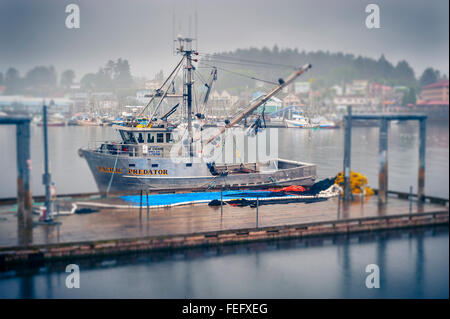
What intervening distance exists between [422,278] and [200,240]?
9039mm

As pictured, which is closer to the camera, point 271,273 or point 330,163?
point 271,273

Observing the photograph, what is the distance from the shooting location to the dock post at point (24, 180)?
18453 mm

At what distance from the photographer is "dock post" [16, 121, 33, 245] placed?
1845cm

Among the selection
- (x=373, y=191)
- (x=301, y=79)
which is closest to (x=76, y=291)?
(x=373, y=191)

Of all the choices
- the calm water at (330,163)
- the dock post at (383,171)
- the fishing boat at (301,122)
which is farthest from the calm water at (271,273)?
the calm water at (330,163)

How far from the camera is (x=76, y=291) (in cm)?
1747

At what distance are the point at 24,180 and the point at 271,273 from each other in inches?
392

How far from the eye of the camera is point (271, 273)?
1950cm

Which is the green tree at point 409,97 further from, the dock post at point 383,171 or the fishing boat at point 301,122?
the dock post at point 383,171

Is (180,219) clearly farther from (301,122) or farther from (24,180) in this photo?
(301,122)

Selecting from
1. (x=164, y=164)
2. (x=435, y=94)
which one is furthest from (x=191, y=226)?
(x=435, y=94)

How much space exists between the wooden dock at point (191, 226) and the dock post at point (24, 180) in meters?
0.34

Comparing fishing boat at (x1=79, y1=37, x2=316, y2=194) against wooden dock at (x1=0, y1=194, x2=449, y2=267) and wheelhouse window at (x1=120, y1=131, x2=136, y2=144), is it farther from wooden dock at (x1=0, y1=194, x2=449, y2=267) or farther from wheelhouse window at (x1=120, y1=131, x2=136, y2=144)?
wooden dock at (x1=0, y1=194, x2=449, y2=267)

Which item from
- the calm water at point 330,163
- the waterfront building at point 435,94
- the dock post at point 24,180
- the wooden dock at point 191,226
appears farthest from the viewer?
the waterfront building at point 435,94
